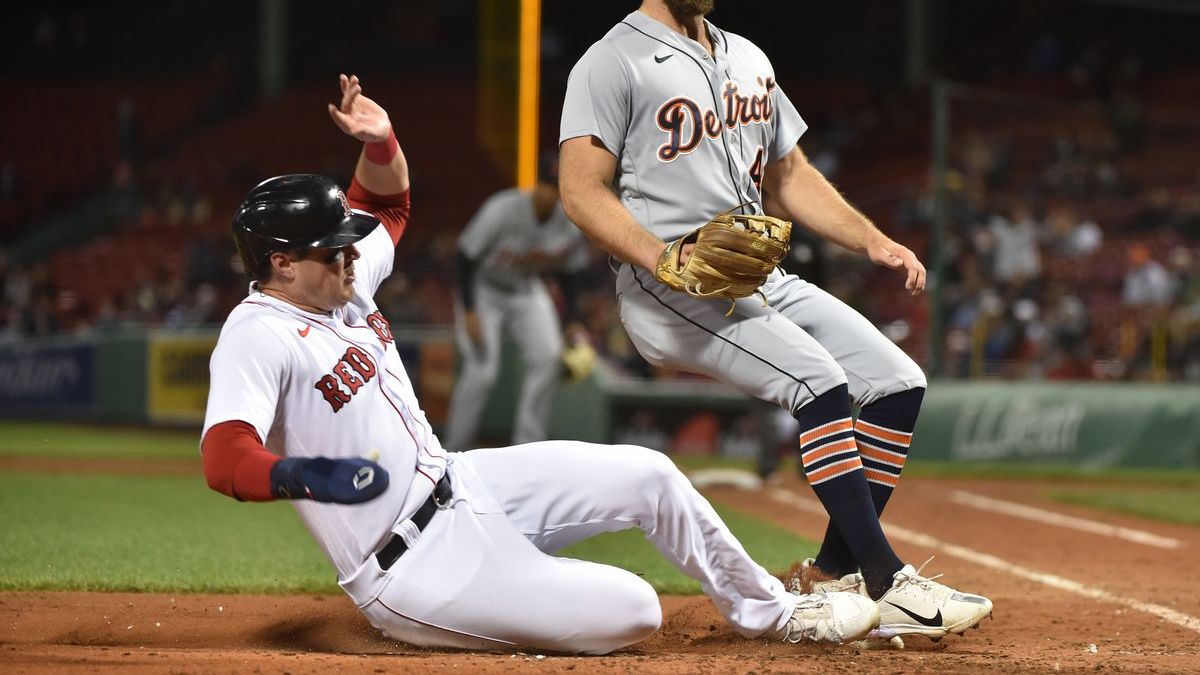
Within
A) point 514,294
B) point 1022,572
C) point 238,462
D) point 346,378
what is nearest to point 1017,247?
point 514,294

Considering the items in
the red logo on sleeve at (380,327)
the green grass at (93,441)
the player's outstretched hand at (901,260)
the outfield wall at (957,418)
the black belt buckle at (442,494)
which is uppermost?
the player's outstretched hand at (901,260)

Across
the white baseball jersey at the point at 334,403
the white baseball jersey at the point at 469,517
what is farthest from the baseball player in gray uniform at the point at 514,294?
the white baseball jersey at the point at 334,403

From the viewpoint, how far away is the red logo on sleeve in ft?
10.9

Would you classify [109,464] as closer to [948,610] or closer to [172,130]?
[948,610]

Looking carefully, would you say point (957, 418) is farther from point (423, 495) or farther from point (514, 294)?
point (423, 495)

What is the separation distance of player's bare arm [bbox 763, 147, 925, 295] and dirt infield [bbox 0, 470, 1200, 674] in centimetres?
104

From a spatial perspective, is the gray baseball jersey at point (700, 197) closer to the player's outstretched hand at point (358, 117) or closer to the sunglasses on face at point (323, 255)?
the player's outstretched hand at point (358, 117)

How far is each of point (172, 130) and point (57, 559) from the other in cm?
2301

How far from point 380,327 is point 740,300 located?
1.00 meters

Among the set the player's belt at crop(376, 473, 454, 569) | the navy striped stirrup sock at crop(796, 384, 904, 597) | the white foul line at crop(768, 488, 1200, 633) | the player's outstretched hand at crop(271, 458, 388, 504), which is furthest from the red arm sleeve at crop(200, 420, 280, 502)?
the white foul line at crop(768, 488, 1200, 633)

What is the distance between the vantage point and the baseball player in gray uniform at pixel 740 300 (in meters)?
3.58

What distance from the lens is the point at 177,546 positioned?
5680 millimetres

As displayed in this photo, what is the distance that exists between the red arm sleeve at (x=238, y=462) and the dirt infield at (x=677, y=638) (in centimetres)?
47

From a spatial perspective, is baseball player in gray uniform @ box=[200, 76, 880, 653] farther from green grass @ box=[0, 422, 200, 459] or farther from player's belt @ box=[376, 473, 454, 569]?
green grass @ box=[0, 422, 200, 459]
